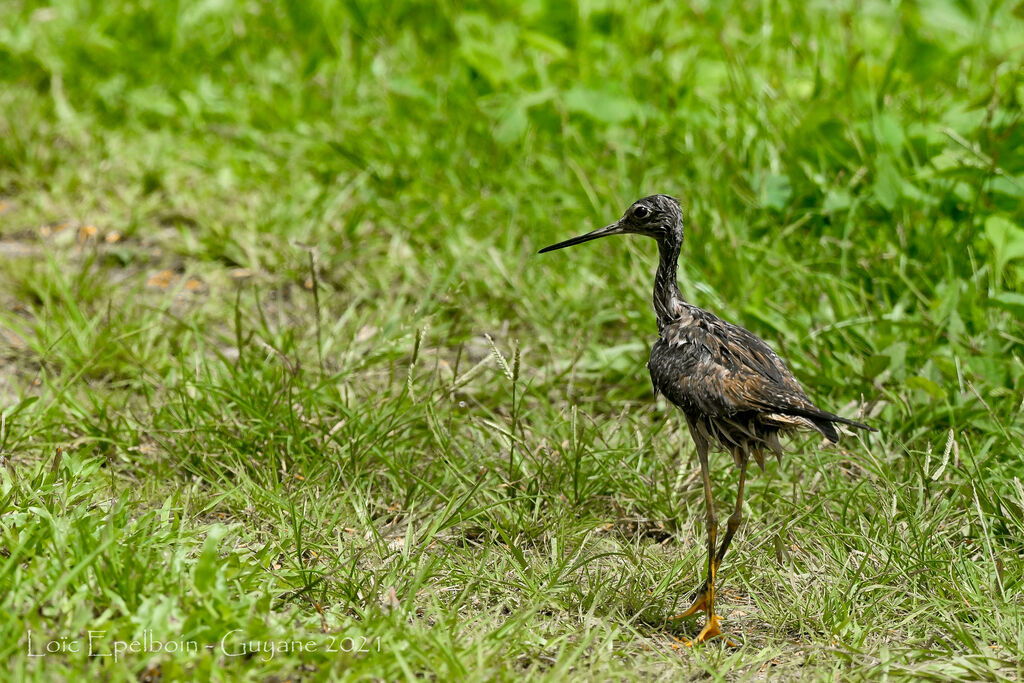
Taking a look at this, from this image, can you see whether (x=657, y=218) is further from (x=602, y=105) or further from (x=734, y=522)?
(x=602, y=105)

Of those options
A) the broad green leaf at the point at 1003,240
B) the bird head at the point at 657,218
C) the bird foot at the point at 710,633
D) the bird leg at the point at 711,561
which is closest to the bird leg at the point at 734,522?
the bird leg at the point at 711,561

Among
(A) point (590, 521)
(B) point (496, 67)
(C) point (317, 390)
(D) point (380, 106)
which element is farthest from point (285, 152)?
(A) point (590, 521)

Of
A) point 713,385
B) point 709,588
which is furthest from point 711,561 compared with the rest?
point 713,385

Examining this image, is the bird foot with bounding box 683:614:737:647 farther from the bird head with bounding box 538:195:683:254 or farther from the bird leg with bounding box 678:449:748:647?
the bird head with bounding box 538:195:683:254

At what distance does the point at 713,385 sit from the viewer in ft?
11.0

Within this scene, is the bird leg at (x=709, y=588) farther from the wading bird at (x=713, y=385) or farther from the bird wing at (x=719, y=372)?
the bird wing at (x=719, y=372)

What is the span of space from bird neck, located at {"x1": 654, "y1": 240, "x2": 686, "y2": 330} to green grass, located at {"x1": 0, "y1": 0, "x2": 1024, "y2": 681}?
0.52 meters

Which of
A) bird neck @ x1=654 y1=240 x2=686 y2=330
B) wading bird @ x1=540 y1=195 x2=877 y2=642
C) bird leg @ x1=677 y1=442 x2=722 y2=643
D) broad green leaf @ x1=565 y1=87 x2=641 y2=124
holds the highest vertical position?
broad green leaf @ x1=565 y1=87 x2=641 y2=124

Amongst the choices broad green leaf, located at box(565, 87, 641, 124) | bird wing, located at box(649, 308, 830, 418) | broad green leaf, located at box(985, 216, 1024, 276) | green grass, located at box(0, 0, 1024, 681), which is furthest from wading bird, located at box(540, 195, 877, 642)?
broad green leaf, located at box(565, 87, 641, 124)

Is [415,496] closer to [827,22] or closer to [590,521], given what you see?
[590,521]

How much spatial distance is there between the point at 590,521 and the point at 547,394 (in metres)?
0.91

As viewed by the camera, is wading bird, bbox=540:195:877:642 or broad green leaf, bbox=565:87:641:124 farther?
broad green leaf, bbox=565:87:641:124

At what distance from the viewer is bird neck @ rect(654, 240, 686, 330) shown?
371 cm

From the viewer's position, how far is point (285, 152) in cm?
631
